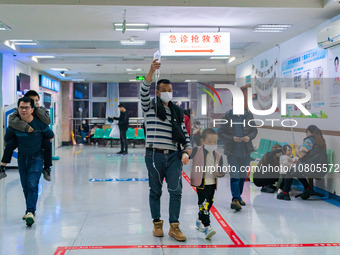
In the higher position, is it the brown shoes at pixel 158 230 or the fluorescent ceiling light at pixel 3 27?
the fluorescent ceiling light at pixel 3 27

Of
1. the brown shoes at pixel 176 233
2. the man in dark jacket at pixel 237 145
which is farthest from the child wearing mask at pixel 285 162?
the brown shoes at pixel 176 233

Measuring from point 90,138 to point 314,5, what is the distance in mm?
13827

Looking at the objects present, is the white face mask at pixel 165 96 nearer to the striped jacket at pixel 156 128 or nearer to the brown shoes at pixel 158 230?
the striped jacket at pixel 156 128

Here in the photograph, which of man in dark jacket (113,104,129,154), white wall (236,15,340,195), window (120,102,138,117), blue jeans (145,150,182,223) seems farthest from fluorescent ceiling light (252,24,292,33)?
window (120,102,138,117)

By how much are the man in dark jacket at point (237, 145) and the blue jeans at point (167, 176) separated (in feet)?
4.79

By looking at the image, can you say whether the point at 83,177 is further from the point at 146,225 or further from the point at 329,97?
the point at 329,97

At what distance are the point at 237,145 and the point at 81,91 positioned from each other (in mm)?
15197

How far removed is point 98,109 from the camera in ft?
63.5

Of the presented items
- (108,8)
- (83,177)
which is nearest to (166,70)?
(83,177)

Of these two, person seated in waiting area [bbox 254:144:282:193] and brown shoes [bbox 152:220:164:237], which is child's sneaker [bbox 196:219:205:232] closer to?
brown shoes [bbox 152:220:164:237]

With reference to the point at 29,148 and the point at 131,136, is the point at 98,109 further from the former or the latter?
the point at 29,148

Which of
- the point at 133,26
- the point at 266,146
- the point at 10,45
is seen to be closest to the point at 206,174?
the point at 133,26

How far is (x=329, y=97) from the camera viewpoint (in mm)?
6371

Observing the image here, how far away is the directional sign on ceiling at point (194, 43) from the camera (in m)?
7.32
